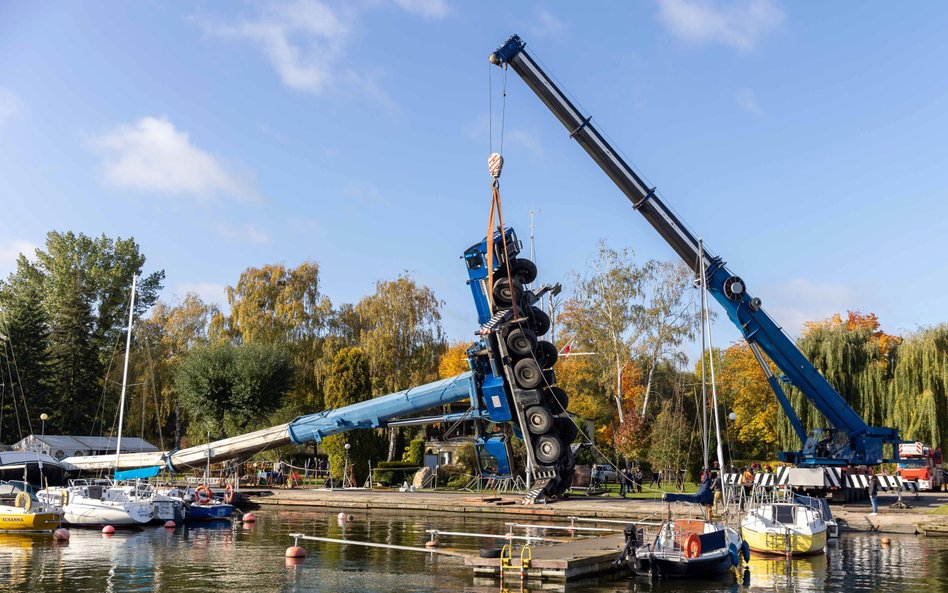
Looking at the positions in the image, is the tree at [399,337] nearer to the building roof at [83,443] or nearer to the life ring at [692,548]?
the building roof at [83,443]

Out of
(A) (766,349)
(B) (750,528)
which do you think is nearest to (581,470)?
(A) (766,349)

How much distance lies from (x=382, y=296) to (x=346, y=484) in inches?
667

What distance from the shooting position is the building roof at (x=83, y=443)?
57375mm

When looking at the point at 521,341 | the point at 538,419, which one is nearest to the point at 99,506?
the point at 538,419

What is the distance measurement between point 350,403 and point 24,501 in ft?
76.1

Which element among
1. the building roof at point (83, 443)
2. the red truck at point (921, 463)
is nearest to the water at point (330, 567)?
the red truck at point (921, 463)

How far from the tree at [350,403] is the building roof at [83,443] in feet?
55.2

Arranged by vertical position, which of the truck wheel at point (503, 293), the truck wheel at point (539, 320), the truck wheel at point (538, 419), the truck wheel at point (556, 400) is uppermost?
the truck wheel at point (503, 293)

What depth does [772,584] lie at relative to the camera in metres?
20.2

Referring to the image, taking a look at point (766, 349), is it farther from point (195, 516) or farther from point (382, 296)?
point (382, 296)

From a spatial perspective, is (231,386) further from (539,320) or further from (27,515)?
(539,320)

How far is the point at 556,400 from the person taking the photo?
35.9 meters

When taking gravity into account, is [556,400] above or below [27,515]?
above

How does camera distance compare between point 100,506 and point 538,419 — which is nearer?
point 100,506
